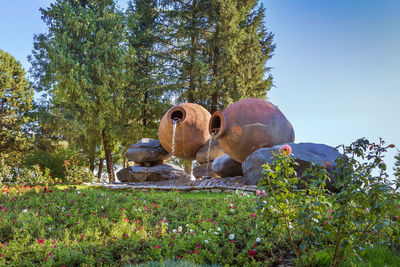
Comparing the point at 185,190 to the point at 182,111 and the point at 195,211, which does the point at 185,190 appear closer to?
the point at 195,211

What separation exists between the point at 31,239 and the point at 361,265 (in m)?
3.76

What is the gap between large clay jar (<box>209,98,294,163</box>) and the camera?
8695 mm

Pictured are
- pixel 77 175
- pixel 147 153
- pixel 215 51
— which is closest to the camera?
pixel 77 175

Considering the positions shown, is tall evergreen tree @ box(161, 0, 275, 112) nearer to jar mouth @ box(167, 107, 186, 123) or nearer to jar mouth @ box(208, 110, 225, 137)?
jar mouth @ box(167, 107, 186, 123)

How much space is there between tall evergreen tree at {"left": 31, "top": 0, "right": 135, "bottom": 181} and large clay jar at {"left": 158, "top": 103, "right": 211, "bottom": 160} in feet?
13.2

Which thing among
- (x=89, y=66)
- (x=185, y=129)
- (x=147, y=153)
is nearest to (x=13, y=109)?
(x=89, y=66)

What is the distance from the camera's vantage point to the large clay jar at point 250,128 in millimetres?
8695

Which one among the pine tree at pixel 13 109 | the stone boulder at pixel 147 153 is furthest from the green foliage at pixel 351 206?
the pine tree at pixel 13 109

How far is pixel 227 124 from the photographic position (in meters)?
8.95

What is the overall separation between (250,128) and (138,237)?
592cm

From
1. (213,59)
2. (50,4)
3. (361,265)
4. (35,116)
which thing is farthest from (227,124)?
(50,4)

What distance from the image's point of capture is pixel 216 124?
33.1 ft

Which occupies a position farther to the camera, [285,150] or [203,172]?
[203,172]

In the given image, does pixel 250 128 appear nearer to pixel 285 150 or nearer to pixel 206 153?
pixel 206 153
